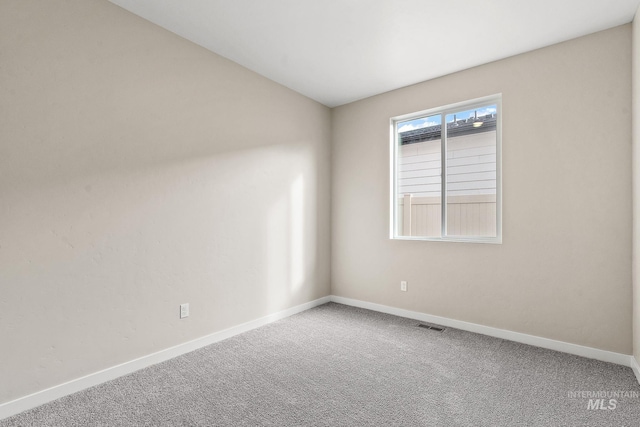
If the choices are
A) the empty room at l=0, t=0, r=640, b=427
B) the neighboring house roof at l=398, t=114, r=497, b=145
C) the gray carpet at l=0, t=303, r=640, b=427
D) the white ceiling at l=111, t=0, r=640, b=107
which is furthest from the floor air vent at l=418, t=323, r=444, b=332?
the white ceiling at l=111, t=0, r=640, b=107

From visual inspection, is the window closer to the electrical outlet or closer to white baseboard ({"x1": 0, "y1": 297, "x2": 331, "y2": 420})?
white baseboard ({"x1": 0, "y1": 297, "x2": 331, "y2": 420})

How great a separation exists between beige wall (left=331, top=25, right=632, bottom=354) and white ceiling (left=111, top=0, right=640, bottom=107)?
0.24 m

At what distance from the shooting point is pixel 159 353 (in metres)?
2.48

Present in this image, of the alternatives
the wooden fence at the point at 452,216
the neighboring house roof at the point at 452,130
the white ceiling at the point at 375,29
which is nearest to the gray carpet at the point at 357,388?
the wooden fence at the point at 452,216

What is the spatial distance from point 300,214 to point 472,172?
6.56 feet

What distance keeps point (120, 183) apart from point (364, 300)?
2985 millimetres

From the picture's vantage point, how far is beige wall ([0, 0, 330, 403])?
6.13 ft

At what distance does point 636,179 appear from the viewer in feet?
7.50

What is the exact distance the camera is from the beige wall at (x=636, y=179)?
7.31 ft

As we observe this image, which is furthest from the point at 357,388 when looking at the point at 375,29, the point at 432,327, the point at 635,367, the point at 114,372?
the point at 375,29

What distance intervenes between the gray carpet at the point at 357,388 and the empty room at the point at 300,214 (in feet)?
0.06

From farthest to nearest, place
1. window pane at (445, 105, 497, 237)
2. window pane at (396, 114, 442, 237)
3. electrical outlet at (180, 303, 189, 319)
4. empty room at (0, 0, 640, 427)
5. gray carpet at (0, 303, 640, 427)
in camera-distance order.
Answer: window pane at (396, 114, 442, 237) → window pane at (445, 105, 497, 237) → electrical outlet at (180, 303, 189, 319) → empty room at (0, 0, 640, 427) → gray carpet at (0, 303, 640, 427)

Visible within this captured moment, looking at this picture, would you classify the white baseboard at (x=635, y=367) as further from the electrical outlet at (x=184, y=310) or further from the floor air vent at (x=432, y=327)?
the electrical outlet at (x=184, y=310)

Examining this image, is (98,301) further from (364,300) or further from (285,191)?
(364,300)
